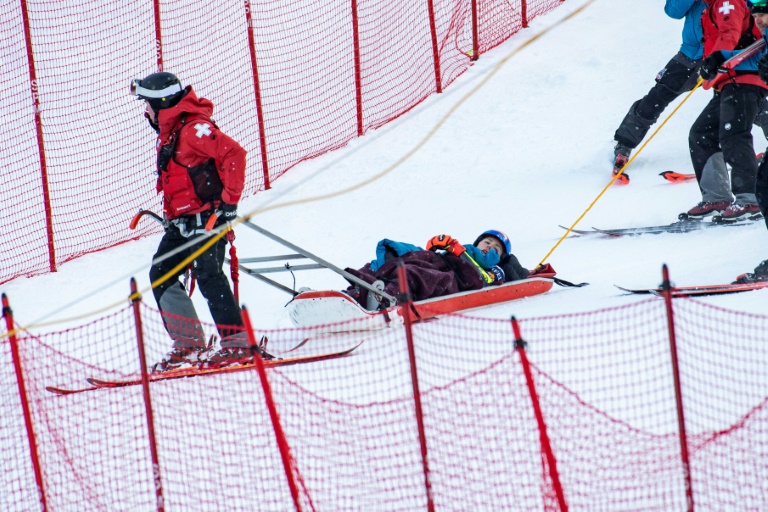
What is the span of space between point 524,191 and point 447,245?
2.80m

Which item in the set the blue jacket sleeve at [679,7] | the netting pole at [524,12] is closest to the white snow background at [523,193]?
the netting pole at [524,12]

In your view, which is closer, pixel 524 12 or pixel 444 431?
pixel 444 431

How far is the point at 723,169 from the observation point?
856cm

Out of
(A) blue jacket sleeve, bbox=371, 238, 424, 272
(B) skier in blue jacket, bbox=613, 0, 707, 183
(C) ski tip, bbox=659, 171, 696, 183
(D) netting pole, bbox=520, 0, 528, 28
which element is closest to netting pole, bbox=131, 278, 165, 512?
(A) blue jacket sleeve, bbox=371, 238, 424, 272


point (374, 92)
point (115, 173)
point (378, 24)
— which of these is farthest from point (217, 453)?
point (378, 24)

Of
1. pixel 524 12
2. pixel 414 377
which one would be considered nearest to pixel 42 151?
pixel 414 377

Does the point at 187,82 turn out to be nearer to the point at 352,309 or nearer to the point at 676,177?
the point at 676,177

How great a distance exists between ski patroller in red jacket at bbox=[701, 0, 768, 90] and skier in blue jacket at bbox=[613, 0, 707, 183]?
2.68ft

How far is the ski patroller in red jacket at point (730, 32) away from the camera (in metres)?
7.89

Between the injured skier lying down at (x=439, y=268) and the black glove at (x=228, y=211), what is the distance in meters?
1.11

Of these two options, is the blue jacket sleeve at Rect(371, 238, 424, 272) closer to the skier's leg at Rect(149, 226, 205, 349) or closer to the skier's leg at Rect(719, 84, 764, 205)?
the skier's leg at Rect(149, 226, 205, 349)

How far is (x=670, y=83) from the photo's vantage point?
31.4 feet

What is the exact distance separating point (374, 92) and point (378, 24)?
1463 mm

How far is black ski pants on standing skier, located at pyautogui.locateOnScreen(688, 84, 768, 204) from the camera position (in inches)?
317
